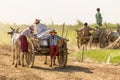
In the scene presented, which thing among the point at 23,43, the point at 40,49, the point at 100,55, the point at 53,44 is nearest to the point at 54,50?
the point at 53,44

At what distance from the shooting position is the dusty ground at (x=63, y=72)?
1579cm

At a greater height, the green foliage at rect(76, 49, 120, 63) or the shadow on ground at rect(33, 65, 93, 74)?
the green foliage at rect(76, 49, 120, 63)

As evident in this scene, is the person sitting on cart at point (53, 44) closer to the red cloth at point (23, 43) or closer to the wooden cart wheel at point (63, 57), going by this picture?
the wooden cart wheel at point (63, 57)

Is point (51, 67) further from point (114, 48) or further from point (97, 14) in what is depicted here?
point (97, 14)

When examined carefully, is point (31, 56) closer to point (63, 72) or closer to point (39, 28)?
point (39, 28)

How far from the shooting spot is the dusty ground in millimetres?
15789

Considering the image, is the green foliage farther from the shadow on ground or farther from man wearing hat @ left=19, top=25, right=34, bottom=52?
man wearing hat @ left=19, top=25, right=34, bottom=52

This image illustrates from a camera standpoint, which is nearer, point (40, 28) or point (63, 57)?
point (63, 57)

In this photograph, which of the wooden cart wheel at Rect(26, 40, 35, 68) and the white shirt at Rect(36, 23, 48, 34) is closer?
the wooden cart wheel at Rect(26, 40, 35, 68)

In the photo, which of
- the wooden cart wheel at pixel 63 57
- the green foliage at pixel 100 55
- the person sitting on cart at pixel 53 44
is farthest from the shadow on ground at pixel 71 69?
the green foliage at pixel 100 55

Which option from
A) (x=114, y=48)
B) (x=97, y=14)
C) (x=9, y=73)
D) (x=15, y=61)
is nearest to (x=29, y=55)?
(x=15, y=61)

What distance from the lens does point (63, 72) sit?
1753 centimetres

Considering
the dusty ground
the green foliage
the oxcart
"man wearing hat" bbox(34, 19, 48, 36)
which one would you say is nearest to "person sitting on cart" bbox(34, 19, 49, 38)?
"man wearing hat" bbox(34, 19, 48, 36)

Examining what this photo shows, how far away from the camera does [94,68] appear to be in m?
19.0
